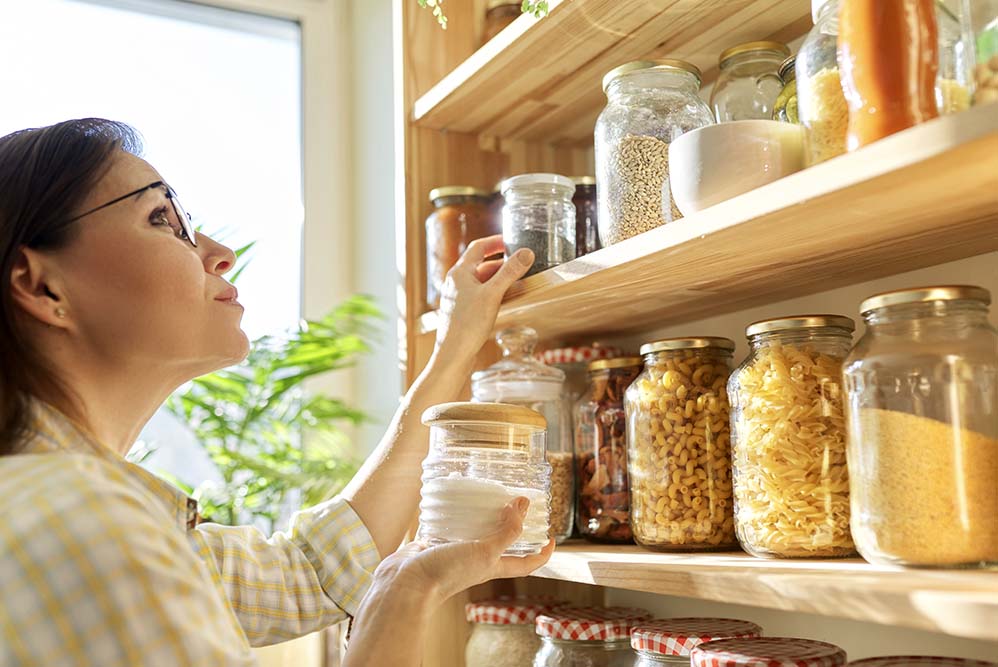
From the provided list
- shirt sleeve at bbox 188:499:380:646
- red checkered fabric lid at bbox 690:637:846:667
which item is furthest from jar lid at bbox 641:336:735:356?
shirt sleeve at bbox 188:499:380:646

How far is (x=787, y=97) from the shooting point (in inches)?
36.6

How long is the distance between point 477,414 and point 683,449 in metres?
0.23

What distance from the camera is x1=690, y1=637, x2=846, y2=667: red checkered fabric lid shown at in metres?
0.83

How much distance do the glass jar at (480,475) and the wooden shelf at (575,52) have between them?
18.7 inches

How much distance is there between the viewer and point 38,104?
1.96 m

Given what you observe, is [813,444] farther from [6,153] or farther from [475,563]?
[6,153]

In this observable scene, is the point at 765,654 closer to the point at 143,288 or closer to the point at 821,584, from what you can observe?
the point at 821,584

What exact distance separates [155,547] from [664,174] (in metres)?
0.62

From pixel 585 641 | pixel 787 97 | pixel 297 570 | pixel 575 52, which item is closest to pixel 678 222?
pixel 787 97

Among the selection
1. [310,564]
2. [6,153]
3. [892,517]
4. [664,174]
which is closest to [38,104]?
[6,153]

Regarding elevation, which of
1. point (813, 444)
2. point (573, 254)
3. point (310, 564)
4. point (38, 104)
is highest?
point (38, 104)

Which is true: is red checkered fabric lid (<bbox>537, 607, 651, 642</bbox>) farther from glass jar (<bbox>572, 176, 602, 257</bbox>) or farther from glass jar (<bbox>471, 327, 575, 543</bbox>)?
glass jar (<bbox>572, 176, 602, 257</bbox>)

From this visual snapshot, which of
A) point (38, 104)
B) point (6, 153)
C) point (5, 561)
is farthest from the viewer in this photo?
point (38, 104)

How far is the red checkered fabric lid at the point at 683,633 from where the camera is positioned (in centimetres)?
96
